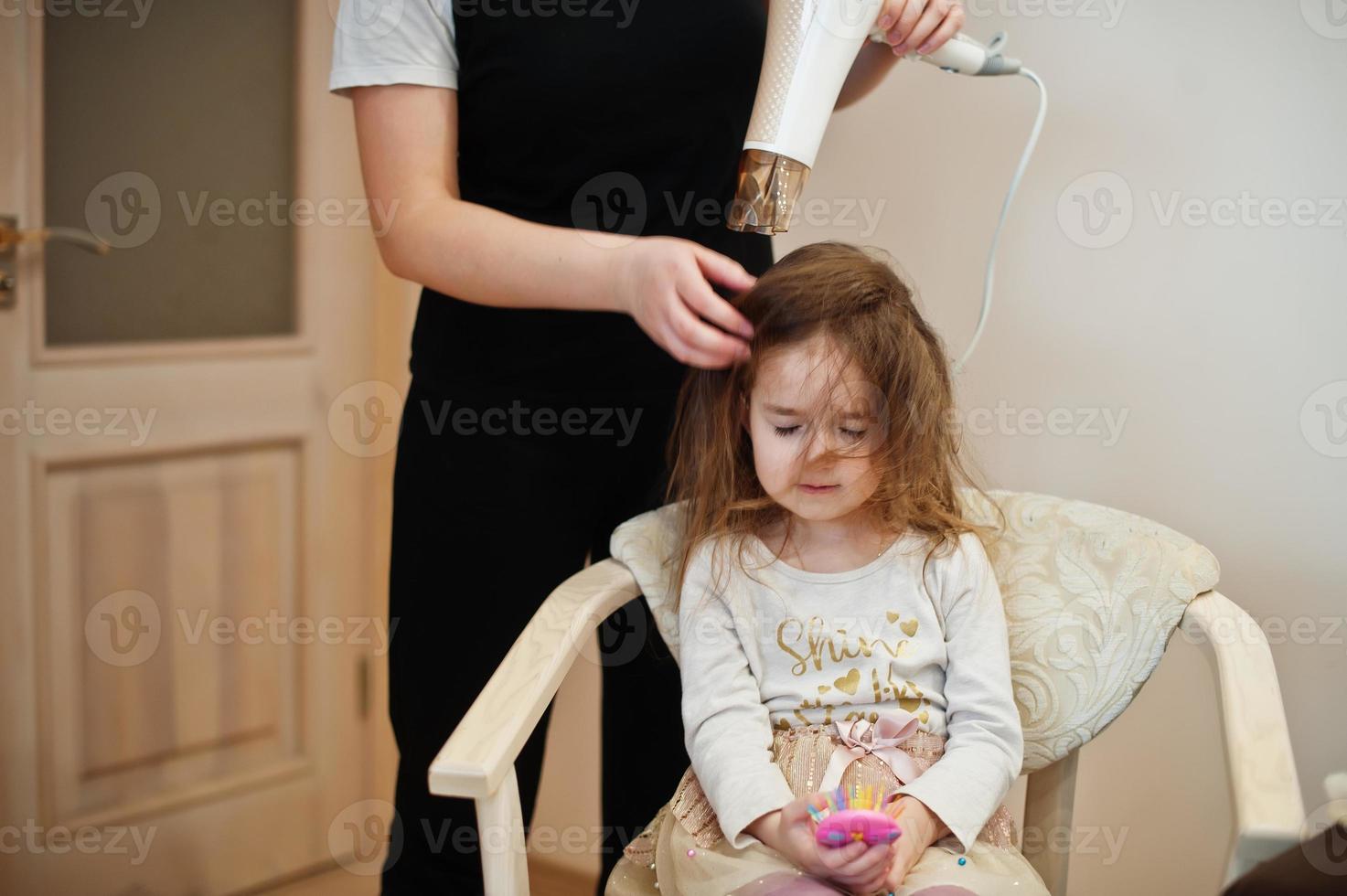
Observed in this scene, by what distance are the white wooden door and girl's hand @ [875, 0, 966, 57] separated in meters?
1.20

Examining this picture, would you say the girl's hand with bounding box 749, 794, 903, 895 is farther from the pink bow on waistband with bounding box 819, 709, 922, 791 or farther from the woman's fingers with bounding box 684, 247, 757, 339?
the woman's fingers with bounding box 684, 247, 757, 339

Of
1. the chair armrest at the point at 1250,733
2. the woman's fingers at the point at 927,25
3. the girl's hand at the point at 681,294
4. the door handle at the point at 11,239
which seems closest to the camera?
the chair armrest at the point at 1250,733

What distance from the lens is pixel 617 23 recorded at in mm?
1116

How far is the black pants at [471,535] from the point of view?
118 cm

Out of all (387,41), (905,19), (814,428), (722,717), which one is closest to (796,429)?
(814,428)

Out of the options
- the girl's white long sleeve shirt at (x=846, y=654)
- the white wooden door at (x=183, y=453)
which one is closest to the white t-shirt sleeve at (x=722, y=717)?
the girl's white long sleeve shirt at (x=846, y=654)

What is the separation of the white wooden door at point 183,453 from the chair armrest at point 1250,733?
60.1 inches

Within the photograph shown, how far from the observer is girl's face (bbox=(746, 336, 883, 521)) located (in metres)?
1.02

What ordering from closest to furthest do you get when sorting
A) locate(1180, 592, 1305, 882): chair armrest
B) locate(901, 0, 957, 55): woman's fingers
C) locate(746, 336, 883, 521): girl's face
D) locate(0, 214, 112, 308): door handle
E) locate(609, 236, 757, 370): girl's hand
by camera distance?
locate(1180, 592, 1305, 882): chair armrest < locate(609, 236, 757, 370): girl's hand < locate(746, 336, 883, 521): girl's face < locate(901, 0, 957, 55): woman's fingers < locate(0, 214, 112, 308): door handle

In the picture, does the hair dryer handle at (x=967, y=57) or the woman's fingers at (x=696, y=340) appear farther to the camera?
the hair dryer handle at (x=967, y=57)

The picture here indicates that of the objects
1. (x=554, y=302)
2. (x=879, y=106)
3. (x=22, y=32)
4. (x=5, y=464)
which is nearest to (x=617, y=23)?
(x=554, y=302)

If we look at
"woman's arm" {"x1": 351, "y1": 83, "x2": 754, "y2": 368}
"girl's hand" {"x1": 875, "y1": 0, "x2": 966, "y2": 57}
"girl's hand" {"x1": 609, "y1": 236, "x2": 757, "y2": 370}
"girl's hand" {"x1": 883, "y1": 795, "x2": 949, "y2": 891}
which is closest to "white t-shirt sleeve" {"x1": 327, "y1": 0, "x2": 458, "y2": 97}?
"woman's arm" {"x1": 351, "y1": 83, "x2": 754, "y2": 368}

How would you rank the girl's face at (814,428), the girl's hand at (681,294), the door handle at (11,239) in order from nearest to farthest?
the girl's hand at (681,294)
the girl's face at (814,428)
the door handle at (11,239)

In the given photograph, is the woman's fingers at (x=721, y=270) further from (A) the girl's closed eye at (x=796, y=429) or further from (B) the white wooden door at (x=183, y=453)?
(B) the white wooden door at (x=183, y=453)
